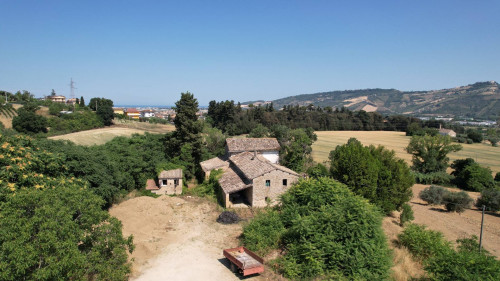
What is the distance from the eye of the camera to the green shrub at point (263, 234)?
60.9 feet

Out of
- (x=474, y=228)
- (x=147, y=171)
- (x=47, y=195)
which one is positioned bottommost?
(x=474, y=228)

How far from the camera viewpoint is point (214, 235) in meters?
21.2

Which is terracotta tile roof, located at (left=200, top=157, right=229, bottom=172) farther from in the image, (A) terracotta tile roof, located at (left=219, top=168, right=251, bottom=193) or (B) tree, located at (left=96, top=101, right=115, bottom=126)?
Result: (B) tree, located at (left=96, top=101, right=115, bottom=126)

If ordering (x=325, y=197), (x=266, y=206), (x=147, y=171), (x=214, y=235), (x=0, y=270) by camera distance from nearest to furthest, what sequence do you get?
(x=0, y=270) → (x=325, y=197) → (x=214, y=235) → (x=266, y=206) → (x=147, y=171)

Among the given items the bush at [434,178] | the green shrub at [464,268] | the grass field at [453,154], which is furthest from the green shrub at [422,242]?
the grass field at [453,154]

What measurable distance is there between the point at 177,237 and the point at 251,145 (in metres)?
17.2

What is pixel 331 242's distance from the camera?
1588cm

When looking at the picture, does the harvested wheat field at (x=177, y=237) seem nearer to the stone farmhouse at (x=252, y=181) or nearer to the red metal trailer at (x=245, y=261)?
the red metal trailer at (x=245, y=261)

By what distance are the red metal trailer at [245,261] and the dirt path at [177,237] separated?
1.99 feet

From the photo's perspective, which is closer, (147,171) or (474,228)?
(474,228)

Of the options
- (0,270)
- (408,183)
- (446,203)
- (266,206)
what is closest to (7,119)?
(266,206)

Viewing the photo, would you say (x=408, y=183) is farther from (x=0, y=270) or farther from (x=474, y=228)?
(x=0, y=270)

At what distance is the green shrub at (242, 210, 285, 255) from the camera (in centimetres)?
1856

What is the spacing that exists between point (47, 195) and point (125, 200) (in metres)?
15.8
